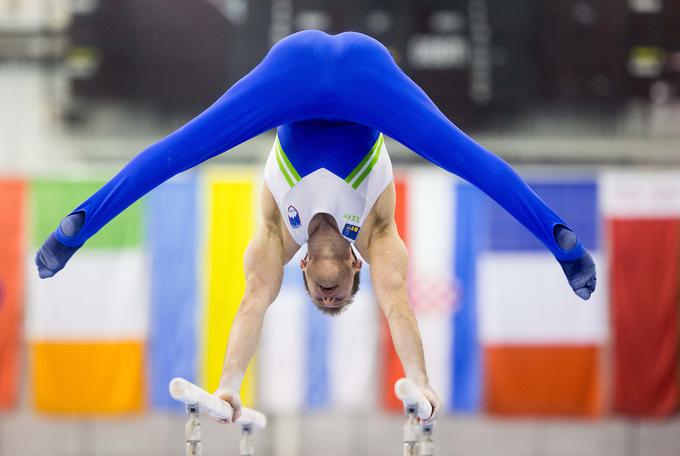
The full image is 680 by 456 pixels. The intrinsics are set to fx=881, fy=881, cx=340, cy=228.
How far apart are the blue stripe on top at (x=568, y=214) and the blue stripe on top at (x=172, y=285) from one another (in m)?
2.77

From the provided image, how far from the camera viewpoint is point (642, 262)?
27.0 ft

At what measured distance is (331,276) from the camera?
3709mm

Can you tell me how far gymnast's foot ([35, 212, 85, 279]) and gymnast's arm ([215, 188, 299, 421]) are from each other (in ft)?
2.53

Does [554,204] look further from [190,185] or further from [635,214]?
[190,185]

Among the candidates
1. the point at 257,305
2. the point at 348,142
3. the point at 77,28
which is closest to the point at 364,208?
the point at 348,142

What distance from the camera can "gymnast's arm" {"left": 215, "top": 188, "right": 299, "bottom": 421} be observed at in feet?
11.9

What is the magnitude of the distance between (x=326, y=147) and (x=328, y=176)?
0.13 metres

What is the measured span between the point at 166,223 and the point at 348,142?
4567mm

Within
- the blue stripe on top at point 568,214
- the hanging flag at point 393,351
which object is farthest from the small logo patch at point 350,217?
the blue stripe on top at point 568,214

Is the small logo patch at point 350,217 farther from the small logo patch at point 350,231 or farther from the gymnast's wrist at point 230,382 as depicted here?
the gymnast's wrist at point 230,382

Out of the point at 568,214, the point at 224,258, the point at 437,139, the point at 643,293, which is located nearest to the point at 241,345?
the point at 437,139

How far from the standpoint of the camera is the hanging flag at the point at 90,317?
26.6 ft

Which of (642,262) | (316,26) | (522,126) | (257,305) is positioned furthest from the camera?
(642,262)

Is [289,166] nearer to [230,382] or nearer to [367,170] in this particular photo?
[367,170]
